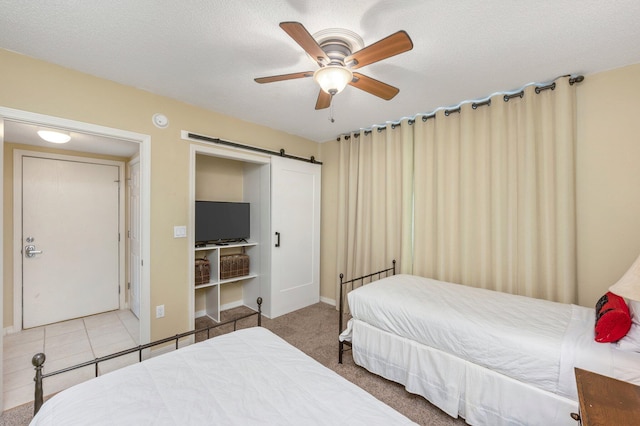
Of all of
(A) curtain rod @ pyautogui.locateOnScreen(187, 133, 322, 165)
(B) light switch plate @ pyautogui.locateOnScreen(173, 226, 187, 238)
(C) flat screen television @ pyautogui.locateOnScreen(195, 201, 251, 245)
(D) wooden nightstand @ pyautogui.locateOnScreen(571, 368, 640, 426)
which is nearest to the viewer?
(D) wooden nightstand @ pyautogui.locateOnScreen(571, 368, 640, 426)

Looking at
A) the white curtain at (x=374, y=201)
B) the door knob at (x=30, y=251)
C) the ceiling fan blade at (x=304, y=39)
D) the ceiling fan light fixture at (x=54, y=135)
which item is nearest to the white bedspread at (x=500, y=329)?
the white curtain at (x=374, y=201)

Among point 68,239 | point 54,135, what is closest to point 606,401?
point 54,135

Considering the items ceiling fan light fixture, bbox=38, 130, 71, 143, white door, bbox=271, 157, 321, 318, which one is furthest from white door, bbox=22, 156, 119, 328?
white door, bbox=271, 157, 321, 318

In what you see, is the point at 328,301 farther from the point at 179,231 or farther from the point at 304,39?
the point at 304,39

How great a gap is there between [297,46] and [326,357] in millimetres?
2684

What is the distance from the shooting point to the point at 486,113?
2.63 m

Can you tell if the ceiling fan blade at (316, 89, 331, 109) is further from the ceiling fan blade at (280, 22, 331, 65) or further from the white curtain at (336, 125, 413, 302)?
the white curtain at (336, 125, 413, 302)

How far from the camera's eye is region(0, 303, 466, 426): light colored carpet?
1849 millimetres

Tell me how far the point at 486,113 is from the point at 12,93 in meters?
3.93

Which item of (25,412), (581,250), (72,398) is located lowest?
(25,412)

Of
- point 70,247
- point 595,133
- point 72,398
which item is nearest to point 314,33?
point 72,398

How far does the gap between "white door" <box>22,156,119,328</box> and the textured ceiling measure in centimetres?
193

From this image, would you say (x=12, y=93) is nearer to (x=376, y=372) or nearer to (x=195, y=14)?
(x=195, y=14)

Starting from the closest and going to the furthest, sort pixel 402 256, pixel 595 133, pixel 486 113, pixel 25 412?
pixel 25 412
pixel 595 133
pixel 486 113
pixel 402 256
